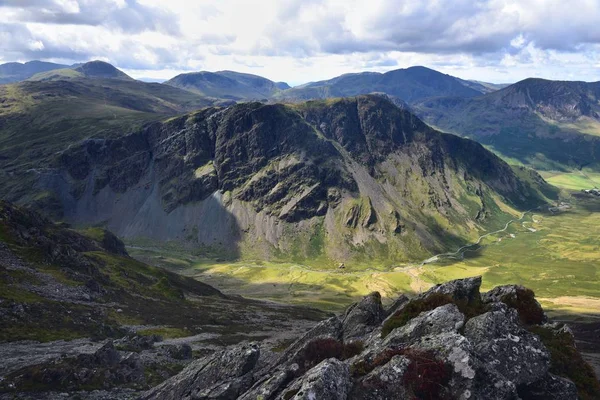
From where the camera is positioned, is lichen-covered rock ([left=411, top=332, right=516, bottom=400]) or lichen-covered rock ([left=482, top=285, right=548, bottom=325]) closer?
lichen-covered rock ([left=411, top=332, right=516, bottom=400])

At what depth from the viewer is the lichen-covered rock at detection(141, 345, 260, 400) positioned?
32.3 m

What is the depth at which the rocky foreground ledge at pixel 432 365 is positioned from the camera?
24500 millimetres

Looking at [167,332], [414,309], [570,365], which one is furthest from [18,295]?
[570,365]

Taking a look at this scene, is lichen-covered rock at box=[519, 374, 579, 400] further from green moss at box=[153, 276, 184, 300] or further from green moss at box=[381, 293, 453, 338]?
green moss at box=[153, 276, 184, 300]

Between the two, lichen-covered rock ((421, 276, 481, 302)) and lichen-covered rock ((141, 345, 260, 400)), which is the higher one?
lichen-covered rock ((421, 276, 481, 302))

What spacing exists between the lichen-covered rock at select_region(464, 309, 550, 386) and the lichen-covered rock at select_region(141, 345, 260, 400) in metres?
17.9

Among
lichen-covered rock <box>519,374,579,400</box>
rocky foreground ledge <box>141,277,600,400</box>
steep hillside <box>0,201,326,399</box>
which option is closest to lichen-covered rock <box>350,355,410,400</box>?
rocky foreground ledge <box>141,277,600,400</box>

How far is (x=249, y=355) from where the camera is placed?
35.4 m

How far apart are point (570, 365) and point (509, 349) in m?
7.08

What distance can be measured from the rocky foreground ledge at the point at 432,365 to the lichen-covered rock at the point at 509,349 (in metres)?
0.07

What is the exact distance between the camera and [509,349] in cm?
2817

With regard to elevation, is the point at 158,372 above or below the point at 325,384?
below

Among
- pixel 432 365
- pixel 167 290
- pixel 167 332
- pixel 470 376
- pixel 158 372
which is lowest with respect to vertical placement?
pixel 167 290

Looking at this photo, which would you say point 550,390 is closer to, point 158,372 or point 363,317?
point 363,317
